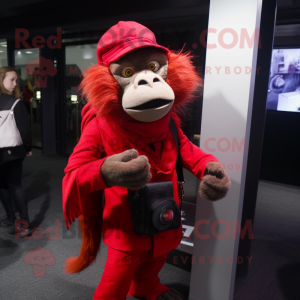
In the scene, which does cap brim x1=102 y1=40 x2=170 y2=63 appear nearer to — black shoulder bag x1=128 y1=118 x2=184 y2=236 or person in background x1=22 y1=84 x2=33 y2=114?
black shoulder bag x1=128 y1=118 x2=184 y2=236

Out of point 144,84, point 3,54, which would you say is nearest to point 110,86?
point 144,84

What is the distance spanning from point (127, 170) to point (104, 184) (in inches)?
5.2

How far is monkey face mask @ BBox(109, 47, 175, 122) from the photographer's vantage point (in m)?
1.03

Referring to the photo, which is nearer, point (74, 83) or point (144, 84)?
point (144, 84)

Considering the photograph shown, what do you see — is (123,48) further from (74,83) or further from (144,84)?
(74,83)

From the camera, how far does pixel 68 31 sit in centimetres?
471

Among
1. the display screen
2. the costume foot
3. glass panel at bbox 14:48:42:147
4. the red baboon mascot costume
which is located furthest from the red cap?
glass panel at bbox 14:48:42:147

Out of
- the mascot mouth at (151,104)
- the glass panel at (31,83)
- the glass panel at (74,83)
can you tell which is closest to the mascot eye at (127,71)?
the mascot mouth at (151,104)

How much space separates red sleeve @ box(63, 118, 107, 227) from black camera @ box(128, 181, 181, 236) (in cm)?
15

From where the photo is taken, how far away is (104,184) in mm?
1033

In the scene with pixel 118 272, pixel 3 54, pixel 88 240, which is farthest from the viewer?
pixel 3 54

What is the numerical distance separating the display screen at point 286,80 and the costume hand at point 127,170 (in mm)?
3384

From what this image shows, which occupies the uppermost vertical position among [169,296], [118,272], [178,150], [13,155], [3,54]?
[3,54]

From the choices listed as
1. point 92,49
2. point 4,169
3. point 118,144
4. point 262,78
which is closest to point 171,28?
point 92,49
